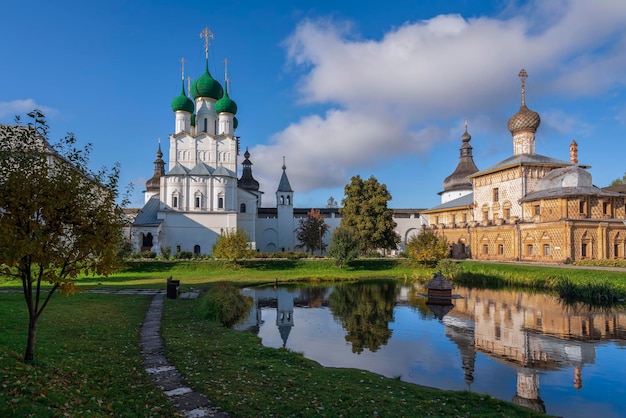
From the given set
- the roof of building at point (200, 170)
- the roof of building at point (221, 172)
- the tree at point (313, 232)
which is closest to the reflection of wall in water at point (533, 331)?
the tree at point (313, 232)

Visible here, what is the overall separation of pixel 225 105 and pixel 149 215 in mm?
15070

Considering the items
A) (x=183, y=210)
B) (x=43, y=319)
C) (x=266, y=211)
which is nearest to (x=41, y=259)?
(x=43, y=319)

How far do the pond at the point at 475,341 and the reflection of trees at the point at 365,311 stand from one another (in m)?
0.04

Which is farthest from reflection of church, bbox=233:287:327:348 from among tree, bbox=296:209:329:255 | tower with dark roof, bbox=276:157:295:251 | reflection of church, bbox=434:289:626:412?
tower with dark roof, bbox=276:157:295:251

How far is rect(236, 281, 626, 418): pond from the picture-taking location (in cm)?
835

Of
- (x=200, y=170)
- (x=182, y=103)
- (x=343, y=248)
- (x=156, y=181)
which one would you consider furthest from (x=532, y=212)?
(x=156, y=181)

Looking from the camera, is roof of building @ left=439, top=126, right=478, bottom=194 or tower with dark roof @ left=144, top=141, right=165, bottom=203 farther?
tower with dark roof @ left=144, top=141, right=165, bottom=203

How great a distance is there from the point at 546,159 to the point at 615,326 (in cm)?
2572

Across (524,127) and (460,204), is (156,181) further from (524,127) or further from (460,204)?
(524,127)

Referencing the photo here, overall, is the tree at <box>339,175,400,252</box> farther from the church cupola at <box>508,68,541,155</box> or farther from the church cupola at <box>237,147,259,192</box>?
the church cupola at <box>237,147,259,192</box>

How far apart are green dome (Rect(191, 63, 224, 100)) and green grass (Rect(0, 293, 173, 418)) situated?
39091 mm

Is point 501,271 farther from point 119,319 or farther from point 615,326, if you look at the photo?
point 119,319

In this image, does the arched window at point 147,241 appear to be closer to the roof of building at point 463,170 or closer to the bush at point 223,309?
the bush at point 223,309

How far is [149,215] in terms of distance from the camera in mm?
43500
